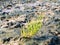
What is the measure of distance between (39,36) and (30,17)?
141cm

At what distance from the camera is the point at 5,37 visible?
4.78 meters

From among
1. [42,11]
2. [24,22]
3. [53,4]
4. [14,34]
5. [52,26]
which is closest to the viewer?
[14,34]

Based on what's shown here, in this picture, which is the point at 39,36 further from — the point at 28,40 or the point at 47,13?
the point at 47,13

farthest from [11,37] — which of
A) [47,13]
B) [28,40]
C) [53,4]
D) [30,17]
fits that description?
[53,4]

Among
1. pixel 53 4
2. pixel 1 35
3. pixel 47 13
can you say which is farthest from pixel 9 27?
pixel 53 4

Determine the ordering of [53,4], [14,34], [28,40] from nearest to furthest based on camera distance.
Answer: [28,40] < [14,34] < [53,4]

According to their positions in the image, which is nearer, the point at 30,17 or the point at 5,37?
the point at 5,37

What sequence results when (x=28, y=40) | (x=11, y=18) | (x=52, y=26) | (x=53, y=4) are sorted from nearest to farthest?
1. (x=28, y=40)
2. (x=52, y=26)
3. (x=11, y=18)
4. (x=53, y=4)

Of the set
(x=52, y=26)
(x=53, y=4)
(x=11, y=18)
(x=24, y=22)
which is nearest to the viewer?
(x=52, y=26)

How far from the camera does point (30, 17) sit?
19.8 feet

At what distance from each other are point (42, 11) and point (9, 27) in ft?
5.03

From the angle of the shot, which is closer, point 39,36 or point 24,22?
point 39,36

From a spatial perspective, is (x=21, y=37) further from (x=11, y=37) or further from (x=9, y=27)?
(x=9, y=27)

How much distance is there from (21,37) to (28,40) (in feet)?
0.60
